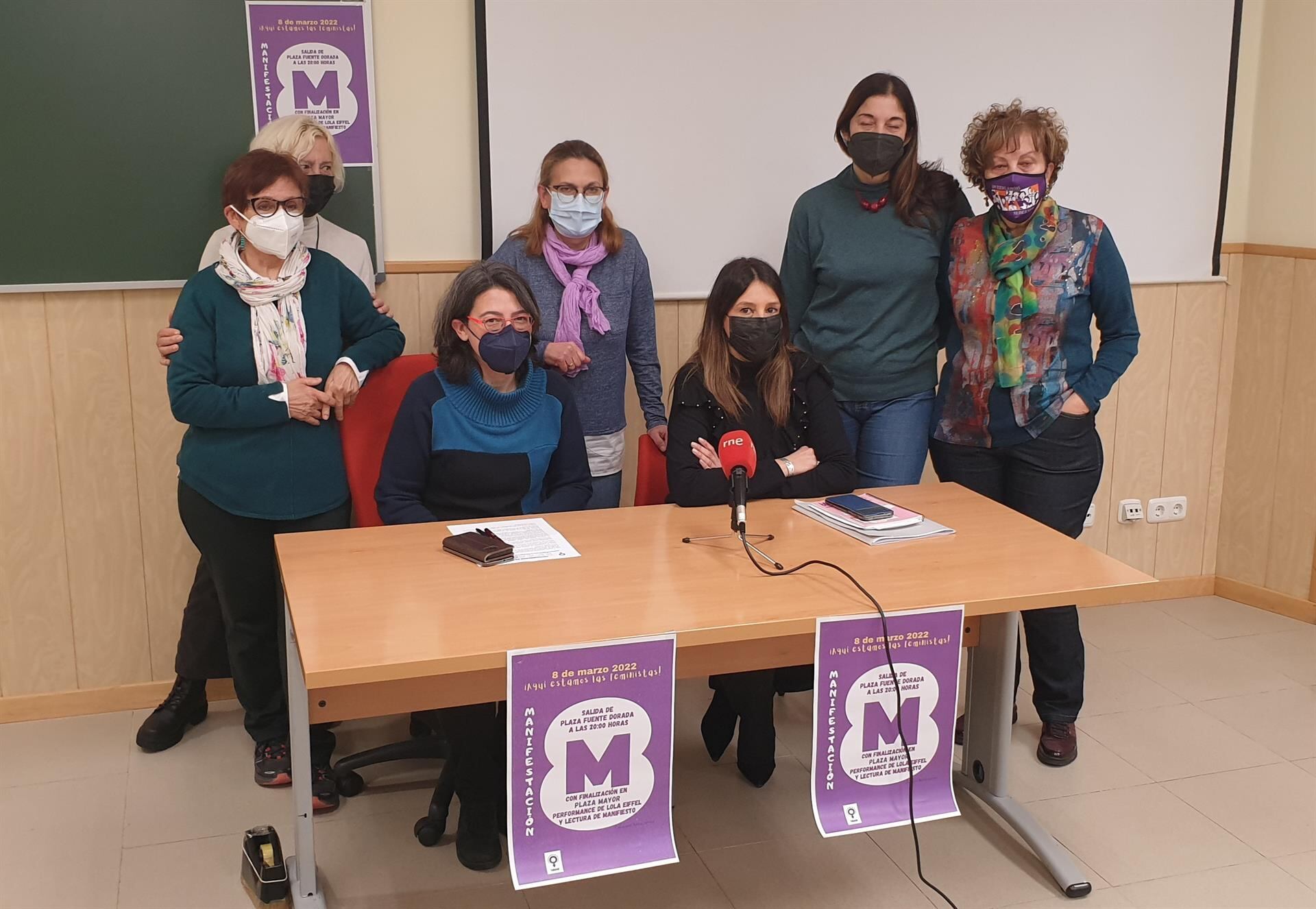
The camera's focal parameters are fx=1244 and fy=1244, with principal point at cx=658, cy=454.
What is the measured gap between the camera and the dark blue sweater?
8.86 feet

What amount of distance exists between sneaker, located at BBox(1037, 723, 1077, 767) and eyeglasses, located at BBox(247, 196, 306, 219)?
2206 millimetres

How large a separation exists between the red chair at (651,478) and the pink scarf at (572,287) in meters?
0.28

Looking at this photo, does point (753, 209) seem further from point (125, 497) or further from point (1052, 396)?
point (125, 497)

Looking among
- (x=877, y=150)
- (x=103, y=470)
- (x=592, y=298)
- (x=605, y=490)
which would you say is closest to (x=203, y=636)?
(x=103, y=470)

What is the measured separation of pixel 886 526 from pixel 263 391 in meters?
1.36

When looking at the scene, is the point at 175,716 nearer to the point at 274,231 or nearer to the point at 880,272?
the point at 274,231

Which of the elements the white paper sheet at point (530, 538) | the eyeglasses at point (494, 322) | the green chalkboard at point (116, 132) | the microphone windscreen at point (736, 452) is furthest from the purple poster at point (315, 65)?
the microphone windscreen at point (736, 452)

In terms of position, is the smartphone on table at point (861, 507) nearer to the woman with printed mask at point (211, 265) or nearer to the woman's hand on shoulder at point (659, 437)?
the woman's hand on shoulder at point (659, 437)

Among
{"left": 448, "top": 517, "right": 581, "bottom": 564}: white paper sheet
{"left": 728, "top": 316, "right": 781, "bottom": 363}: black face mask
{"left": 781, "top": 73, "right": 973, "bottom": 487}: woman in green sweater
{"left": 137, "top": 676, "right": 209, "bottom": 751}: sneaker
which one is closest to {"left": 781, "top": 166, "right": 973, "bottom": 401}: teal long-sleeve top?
{"left": 781, "top": 73, "right": 973, "bottom": 487}: woman in green sweater

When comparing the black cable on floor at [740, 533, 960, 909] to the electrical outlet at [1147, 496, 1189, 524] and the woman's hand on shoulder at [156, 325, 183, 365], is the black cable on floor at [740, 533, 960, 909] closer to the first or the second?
the woman's hand on shoulder at [156, 325, 183, 365]

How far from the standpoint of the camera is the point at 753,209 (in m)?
3.63

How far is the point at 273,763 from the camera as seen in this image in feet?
9.84

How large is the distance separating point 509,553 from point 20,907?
1243 millimetres

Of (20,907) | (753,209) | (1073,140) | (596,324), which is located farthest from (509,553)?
(1073,140)
